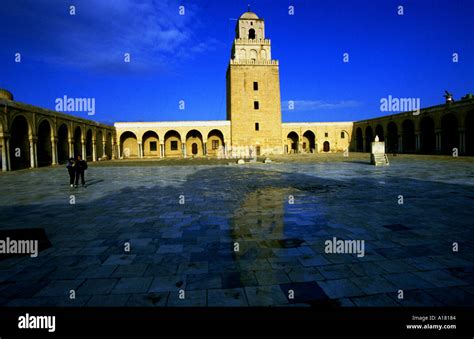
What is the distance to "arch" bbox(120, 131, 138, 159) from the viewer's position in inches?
1494

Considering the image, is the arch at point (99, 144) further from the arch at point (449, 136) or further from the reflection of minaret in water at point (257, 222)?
the arch at point (449, 136)

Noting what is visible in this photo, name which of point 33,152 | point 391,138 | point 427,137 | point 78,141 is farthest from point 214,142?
point 427,137

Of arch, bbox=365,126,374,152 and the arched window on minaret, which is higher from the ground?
the arched window on minaret

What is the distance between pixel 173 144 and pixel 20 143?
61.4ft

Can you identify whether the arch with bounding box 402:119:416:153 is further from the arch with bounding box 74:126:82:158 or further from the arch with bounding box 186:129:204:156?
the arch with bounding box 74:126:82:158

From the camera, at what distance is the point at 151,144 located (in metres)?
38.4

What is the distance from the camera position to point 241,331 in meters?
2.16

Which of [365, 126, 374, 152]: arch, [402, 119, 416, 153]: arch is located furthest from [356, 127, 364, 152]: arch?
[402, 119, 416, 153]: arch

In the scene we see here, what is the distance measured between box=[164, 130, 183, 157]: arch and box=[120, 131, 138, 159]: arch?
4066 millimetres

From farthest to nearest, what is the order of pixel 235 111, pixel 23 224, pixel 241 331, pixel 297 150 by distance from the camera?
pixel 297 150 < pixel 235 111 < pixel 23 224 < pixel 241 331

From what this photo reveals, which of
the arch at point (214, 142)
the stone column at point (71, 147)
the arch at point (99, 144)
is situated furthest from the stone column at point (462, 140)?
the arch at point (99, 144)

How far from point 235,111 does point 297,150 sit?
486 inches

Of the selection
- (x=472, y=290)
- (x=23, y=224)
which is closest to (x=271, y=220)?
(x=472, y=290)

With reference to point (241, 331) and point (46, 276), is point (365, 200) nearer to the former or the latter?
point (241, 331)
